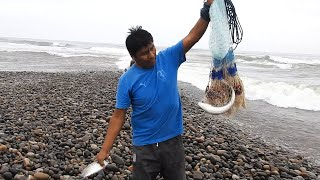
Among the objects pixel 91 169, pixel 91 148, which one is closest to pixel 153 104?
pixel 91 169

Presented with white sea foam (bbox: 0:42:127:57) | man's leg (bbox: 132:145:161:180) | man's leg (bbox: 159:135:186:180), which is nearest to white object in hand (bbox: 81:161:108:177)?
man's leg (bbox: 132:145:161:180)

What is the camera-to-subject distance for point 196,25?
319 cm

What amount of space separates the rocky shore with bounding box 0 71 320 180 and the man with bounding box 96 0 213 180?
6.06ft

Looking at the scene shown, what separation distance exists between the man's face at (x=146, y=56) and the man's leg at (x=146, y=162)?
29.4 inches

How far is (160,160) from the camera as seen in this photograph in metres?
3.24

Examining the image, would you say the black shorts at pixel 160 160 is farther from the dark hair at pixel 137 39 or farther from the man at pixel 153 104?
the dark hair at pixel 137 39

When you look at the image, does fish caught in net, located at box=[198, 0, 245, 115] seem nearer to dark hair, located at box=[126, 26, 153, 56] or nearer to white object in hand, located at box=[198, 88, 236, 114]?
white object in hand, located at box=[198, 88, 236, 114]

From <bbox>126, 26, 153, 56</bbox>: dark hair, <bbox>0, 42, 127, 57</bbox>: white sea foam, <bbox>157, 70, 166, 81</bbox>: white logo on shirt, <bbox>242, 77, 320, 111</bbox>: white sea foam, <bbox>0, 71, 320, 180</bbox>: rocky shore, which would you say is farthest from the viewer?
<bbox>0, 42, 127, 57</bbox>: white sea foam

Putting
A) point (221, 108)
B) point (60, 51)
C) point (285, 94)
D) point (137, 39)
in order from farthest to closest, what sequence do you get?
point (60, 51) < point (285, 94) < point (221, 108) < point (137, 39)

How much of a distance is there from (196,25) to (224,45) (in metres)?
0.46

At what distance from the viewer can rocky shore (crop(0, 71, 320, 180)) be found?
204 inches

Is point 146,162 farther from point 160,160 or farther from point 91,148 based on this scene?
point 91,148

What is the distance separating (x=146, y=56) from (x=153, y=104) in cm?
42

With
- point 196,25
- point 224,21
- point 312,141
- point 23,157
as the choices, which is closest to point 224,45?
point 224,21
